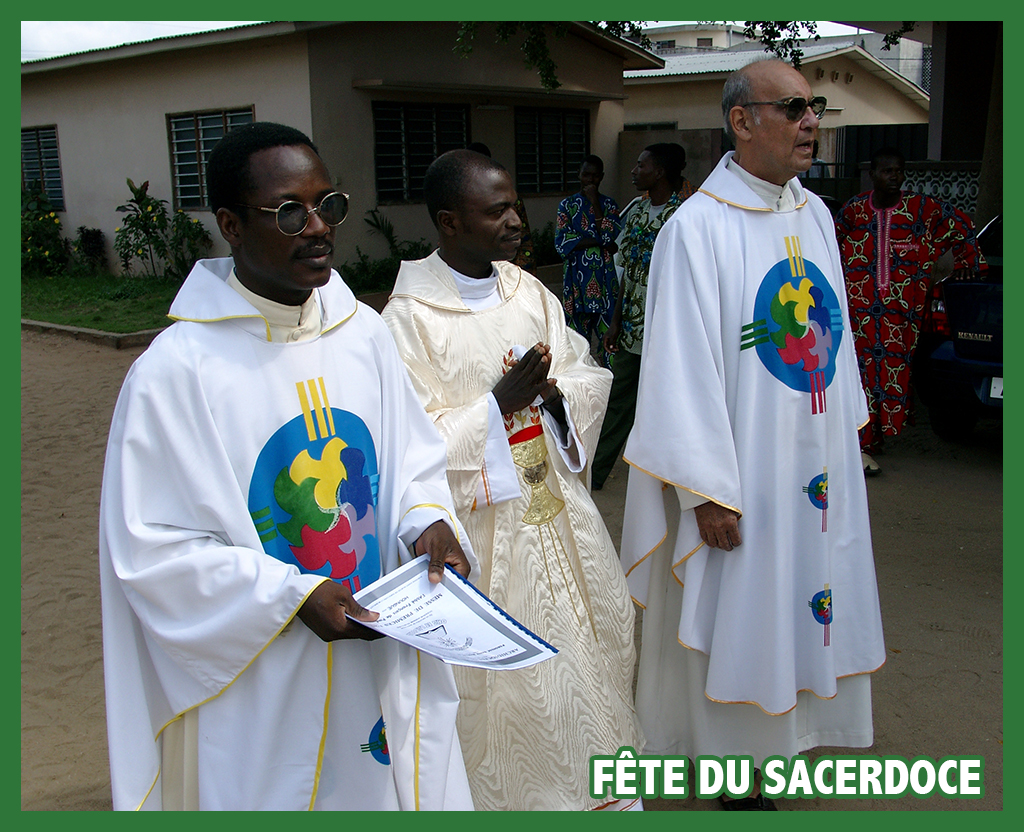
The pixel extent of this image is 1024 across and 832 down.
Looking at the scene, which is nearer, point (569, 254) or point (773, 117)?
point (773, 117)

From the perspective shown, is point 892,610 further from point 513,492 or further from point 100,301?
point 100,301

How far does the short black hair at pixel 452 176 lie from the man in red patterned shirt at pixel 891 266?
4.30 m

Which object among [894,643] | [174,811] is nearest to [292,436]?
[174,811]

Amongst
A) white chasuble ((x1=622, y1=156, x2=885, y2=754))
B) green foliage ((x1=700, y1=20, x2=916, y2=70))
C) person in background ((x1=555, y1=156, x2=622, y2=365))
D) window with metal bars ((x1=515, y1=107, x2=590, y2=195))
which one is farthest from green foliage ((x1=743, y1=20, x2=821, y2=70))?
white chasuble ((x1=622, y1=156, x2=885, y2=754))

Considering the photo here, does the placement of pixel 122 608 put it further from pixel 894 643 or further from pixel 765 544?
pixel 894 643

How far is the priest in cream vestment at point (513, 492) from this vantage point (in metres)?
2.78

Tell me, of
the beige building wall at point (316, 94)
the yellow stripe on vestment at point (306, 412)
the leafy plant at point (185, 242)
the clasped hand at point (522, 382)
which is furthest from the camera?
the leafy plant at point (185, 242)

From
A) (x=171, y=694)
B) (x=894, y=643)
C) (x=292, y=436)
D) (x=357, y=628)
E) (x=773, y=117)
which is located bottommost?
(x=894, y=643)

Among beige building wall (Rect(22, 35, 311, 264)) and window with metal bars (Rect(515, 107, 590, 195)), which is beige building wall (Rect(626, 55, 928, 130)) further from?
beige building wall (Rect(22, 35, 311, 264))

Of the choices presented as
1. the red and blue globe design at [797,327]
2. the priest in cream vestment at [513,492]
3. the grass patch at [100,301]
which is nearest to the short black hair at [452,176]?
the priest in cream vestment at [513,492]

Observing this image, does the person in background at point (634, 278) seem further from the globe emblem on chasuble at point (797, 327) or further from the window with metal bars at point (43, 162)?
the window with metal bars at point (43, 162)

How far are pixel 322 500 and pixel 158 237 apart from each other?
47.4 feet

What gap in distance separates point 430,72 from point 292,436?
44.2 feet

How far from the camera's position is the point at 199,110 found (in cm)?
1434
